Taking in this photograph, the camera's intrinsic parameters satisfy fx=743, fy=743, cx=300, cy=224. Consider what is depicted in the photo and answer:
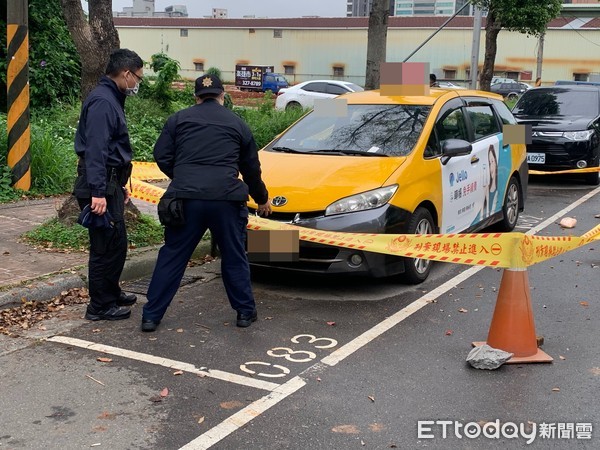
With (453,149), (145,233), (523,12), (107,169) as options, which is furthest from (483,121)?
(523,12)

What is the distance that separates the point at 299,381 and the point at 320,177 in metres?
2.28

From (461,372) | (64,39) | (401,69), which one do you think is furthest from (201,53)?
(461,372)

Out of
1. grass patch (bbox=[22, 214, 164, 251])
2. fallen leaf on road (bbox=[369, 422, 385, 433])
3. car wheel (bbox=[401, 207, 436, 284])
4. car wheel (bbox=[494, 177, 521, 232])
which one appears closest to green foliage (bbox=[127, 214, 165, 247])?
grass patch (bbox=[22, 214, 164, 251])

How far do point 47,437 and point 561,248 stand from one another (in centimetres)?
365

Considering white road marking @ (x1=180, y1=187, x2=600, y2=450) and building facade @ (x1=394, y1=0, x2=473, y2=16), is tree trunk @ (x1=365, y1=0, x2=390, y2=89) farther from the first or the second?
building facade @ (x1=394, y1=0, x2=473, y2=16)

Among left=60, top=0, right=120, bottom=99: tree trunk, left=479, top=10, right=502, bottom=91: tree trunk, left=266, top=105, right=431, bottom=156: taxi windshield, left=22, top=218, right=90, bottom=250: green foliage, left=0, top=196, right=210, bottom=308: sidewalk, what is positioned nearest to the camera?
left=0, top=196, right=210, bottom=308: sidewalk

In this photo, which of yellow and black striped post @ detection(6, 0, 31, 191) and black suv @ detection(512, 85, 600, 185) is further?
black suv @ detection(512, 85, 600, 185)

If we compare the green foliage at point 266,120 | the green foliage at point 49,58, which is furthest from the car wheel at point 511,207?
the green foliage at point 49,58

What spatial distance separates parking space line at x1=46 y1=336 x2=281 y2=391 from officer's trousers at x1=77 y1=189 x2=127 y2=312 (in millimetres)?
465

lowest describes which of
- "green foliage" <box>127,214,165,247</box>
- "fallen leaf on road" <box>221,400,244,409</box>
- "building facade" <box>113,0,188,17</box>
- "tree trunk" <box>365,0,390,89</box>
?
"fallen leaf on road" <box>221,400,244,409</box>

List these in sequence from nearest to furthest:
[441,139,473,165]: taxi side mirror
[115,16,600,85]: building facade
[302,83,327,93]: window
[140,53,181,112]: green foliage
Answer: [441,139,473,165]: taxi side mirror
[140,53,181,112]: green foliage
[302,83,327,93]: window
[115,16,600,85]: building facade

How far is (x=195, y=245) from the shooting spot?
5.42 m

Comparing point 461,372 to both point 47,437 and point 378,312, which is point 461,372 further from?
point 47,437

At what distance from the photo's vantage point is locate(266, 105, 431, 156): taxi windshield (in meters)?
6.97
